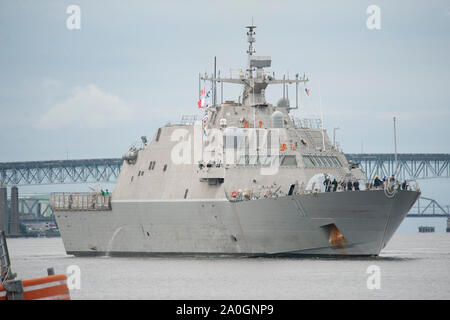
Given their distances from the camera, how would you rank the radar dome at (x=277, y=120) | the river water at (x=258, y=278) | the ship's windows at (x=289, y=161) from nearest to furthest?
the river water at (x=258, y=278)
the ship's windows at (x=289, y=161)
the radar dome at (x=277, y=120)

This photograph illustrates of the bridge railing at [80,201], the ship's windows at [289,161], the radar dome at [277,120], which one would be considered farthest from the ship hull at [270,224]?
the radar dome at [277,120]

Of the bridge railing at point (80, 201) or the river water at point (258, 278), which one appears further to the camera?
the bridge railing at point (80, 201)

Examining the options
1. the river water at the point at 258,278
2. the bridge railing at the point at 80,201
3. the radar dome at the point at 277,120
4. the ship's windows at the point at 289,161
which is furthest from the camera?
the bridge railing at the point at 80,201

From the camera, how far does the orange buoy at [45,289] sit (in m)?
22.8

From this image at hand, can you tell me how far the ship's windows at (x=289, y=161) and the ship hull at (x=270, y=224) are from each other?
9.74 ft

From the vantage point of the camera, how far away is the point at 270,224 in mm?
39938

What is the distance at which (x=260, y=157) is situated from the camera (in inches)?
1660

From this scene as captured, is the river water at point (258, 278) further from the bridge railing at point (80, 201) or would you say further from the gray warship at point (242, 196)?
the bridge railing at point (80, 201)

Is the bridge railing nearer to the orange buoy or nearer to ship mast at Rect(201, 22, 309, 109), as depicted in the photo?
ship mast at Rect(201, 22, 309, 109)

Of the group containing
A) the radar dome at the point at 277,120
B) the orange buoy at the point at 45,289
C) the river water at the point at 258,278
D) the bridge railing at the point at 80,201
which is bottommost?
the river water at the point at 258,278

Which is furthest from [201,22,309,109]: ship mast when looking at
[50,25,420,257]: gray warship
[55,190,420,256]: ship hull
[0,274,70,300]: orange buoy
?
[0,274,70,300]: orange buoy

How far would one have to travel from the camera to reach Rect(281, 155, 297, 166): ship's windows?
137 ft

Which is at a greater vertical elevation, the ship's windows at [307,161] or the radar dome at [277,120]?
the radar dome at [277,120]
